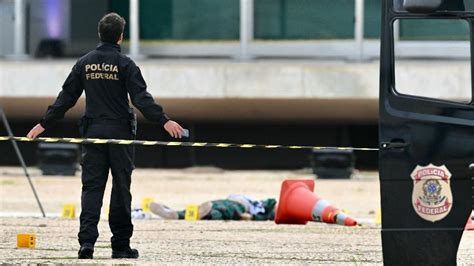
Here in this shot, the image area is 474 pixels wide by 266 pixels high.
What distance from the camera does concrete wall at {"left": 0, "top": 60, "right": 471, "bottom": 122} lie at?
31.6 m

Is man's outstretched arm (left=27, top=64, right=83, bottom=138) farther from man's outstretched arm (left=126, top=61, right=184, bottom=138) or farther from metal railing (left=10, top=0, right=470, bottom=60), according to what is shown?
metal railing (left=10, top=0, right=470, bottom=60)

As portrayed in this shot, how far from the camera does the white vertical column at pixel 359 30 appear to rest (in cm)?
3206

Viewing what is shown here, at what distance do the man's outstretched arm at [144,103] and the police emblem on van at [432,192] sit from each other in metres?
2.00

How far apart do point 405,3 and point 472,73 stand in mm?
739

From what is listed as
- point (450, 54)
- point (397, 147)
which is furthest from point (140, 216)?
point (450, 54)

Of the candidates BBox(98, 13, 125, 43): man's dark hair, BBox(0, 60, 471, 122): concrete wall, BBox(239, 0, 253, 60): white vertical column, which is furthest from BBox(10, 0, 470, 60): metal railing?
BBox(98, 13, 125, 43): man's dark hair

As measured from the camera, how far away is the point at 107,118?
10.9 metres

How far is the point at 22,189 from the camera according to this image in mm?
23766

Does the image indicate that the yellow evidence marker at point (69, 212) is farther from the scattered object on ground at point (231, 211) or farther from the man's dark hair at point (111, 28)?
the man's dark hair at point (111, 28)

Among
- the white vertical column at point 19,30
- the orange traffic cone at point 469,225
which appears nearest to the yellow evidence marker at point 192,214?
the orange traffic cone at point 469,225

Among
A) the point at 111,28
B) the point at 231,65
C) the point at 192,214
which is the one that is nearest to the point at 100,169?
the point at 111,28

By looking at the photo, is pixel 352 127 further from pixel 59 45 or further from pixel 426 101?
pixel 426 101

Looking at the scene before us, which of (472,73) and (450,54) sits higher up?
(472,73)

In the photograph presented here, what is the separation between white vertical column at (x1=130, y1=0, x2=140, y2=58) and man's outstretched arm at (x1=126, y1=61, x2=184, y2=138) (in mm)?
21859
